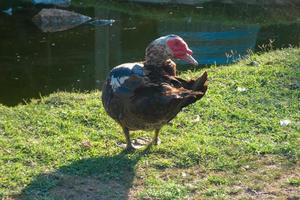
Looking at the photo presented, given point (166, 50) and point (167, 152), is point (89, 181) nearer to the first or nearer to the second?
point (167, 152)

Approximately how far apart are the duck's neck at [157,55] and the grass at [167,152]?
80cm

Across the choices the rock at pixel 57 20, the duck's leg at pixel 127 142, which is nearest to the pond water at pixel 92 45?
the rock at pixel 57 20

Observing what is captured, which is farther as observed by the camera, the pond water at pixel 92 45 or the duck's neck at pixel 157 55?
the pond water at pixel 92 45

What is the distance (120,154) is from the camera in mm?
4895

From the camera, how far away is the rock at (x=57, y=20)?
42.0ft

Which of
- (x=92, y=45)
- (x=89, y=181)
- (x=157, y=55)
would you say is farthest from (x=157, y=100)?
(x=92, y=45)

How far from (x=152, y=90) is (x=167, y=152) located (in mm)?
791

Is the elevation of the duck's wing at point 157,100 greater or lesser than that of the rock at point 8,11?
greater

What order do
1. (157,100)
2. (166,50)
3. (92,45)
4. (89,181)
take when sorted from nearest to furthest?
(157,100)
(89,181)
(166,50)
(92,45)

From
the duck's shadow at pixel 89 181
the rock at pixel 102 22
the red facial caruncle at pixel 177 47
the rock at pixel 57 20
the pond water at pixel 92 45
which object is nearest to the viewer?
the duck's shadow at pixel 89 181

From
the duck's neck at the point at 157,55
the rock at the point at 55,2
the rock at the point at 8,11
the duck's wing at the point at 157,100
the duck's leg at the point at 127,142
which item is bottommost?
the duck's leg at the point at 127,142

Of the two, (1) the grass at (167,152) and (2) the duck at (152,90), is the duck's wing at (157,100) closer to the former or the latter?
(2) the duck at (152,90)

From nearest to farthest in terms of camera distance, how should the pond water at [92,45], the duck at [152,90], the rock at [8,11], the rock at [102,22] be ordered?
the duck at [152,90], the pond water at [92,45], the rock at [102,22], the rock at [8,11]

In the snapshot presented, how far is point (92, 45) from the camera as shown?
11.3 meters
